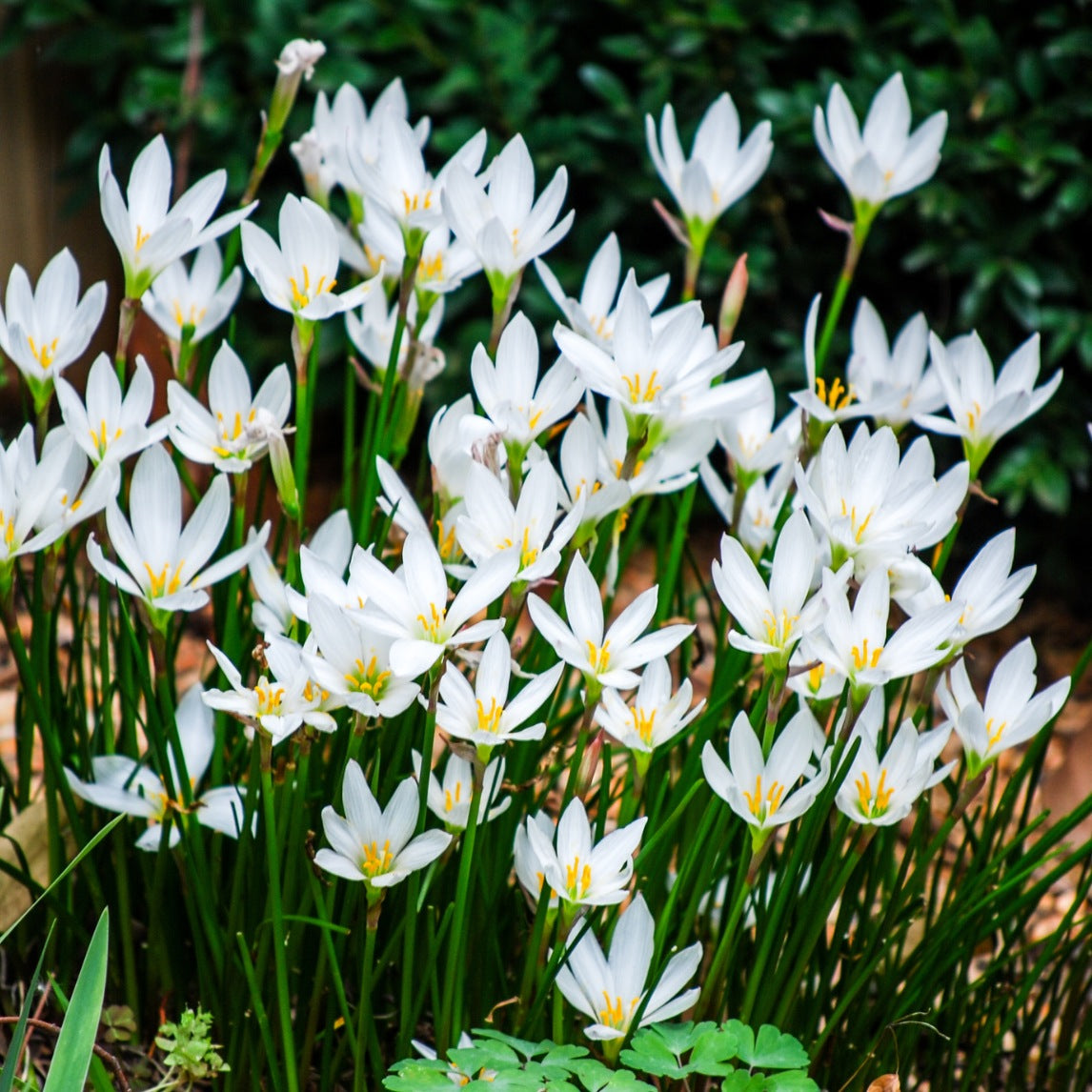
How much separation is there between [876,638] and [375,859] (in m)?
0.38

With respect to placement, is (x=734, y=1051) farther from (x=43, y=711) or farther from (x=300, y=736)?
(x=43, y=711)

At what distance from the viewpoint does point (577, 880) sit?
3.00 feet

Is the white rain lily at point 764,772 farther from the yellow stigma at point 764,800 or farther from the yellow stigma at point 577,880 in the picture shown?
the yellow stigma at point 577,880

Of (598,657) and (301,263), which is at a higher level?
(301,263)

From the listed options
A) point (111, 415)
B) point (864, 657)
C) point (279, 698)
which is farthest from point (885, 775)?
point (111, 415)

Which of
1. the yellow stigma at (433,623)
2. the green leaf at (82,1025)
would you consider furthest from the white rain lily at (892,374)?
the green leaf at (82,1025)

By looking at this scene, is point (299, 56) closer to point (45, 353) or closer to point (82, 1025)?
point (45, 353)

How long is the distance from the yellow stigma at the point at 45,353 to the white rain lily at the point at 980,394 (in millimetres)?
735

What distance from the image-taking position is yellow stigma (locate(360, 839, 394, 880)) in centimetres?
91

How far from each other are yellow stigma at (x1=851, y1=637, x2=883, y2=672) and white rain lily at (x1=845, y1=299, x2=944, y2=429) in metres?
0.35

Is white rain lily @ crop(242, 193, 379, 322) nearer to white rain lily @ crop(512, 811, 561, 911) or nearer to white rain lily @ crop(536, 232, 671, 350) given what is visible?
white rain lily @ crop(536, 232, 671, 350)

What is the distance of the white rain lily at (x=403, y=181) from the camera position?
3.54ft

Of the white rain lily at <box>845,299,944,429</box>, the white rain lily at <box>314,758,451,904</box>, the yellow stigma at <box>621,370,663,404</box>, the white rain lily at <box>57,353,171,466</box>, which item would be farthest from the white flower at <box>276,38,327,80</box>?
the white rain lily at <box>314,758,451,904</box>

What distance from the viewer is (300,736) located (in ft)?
2.98
